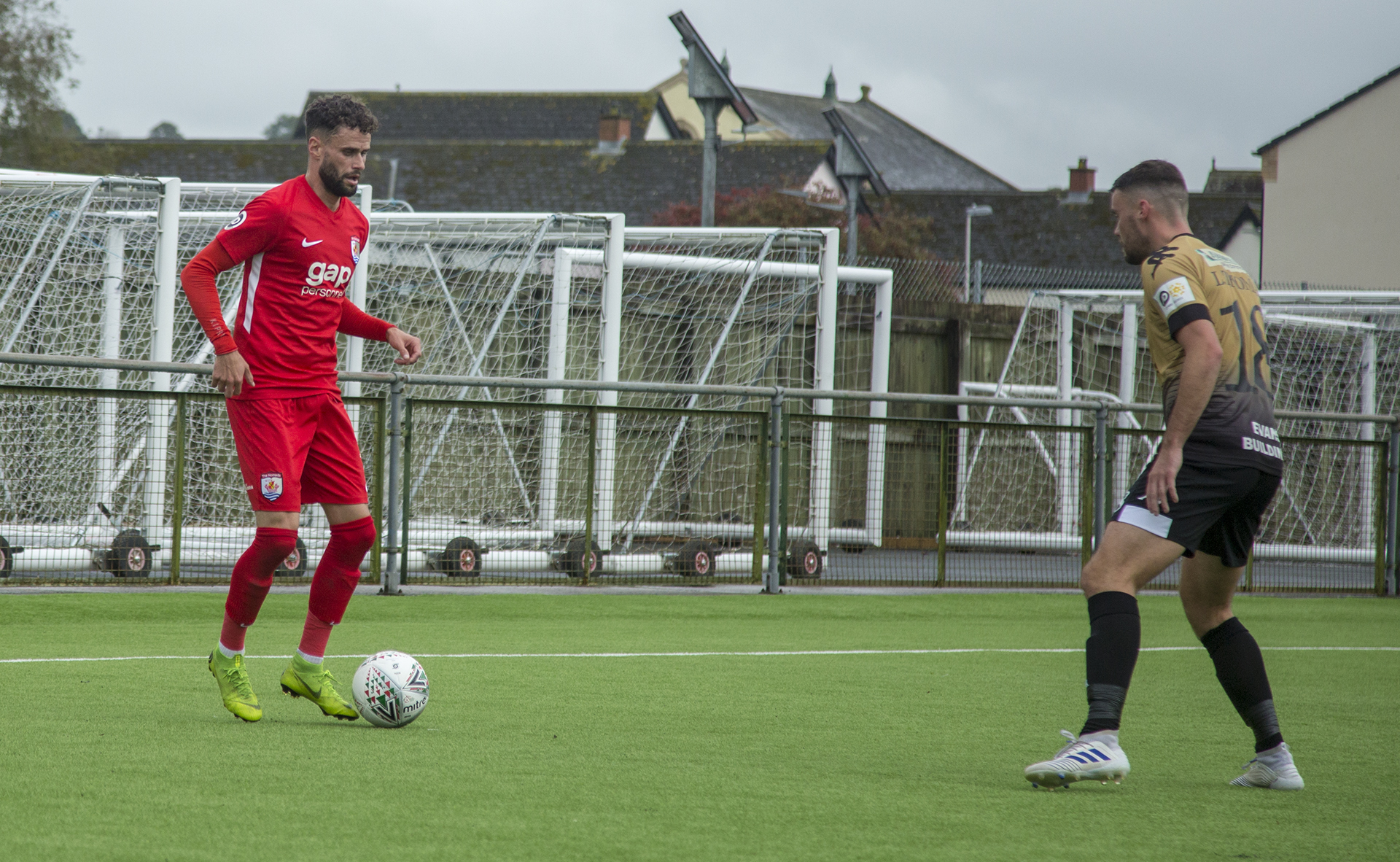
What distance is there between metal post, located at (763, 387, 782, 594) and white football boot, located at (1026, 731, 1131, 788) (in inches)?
273

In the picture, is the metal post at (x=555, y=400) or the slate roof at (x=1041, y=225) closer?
the metal post at (x=555, y=400)

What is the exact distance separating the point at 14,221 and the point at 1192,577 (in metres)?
11.2

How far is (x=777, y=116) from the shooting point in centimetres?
7244

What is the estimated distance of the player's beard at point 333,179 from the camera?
17.6 feet

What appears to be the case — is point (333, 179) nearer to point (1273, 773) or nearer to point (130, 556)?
point (1273, 773)

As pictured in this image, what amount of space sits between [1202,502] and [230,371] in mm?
3176

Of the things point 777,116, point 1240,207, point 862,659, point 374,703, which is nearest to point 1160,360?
point 374,703

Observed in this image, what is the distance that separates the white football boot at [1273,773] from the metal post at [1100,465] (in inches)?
295

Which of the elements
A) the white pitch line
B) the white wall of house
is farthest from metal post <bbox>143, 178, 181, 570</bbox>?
the white wall of house

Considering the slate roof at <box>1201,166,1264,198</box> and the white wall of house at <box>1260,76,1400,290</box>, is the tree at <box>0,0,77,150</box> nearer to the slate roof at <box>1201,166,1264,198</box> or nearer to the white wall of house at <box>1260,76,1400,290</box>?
the white wall of house at <box>1260,76,1400,290</box>

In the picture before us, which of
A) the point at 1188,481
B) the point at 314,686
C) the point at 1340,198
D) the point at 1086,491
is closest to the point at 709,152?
the point at 1086,491

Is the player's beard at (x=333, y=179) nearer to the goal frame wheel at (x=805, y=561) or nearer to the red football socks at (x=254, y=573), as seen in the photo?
the red football socks at (x=254, y=573)

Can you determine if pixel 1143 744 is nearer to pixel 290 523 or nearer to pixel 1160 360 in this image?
pixel 1160 360

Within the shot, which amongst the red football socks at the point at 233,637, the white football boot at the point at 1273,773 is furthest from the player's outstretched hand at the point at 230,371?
the white football boot at the point at 1273,773
